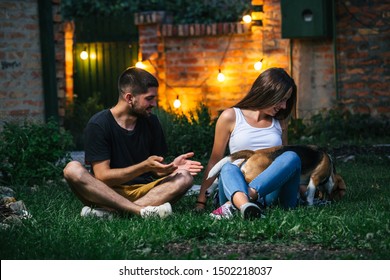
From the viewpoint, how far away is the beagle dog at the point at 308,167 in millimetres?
6594

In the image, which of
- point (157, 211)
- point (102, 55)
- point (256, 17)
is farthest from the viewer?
point (102, 55)

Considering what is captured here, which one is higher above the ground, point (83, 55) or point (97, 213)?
point (83, 55)

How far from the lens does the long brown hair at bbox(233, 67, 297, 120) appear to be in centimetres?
668

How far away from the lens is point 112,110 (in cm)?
670

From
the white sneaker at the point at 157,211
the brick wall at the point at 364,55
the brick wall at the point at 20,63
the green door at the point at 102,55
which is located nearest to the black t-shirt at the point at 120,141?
the white sneaker at the point at 157,211

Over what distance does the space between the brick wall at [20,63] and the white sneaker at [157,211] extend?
181 inches

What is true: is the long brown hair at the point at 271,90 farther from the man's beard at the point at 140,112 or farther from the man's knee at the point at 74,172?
the man's knee at the point at 74,172

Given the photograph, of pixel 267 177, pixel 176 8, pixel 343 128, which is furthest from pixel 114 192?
pixel 176 8

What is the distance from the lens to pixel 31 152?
920 cm

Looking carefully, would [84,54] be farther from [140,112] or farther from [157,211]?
[157,211]

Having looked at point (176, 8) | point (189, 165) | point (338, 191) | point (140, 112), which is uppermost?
point (176, 8)

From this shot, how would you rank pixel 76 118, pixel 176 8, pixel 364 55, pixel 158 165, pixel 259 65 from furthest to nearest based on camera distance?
1. pixel 176 8
2. pixel 76 118
3. pixel 259 65
4. pixel 364 55
5. pixel 158 165

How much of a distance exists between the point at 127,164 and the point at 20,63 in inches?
183
